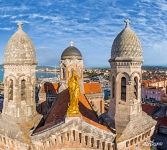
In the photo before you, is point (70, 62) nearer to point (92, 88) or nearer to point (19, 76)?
point (19, 76)

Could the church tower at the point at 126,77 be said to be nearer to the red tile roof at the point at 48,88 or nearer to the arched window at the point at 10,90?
the arched window at the point at 10,90

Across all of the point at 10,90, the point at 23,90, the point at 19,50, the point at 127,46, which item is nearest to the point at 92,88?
the point at 23,90

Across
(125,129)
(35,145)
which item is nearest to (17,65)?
(35,145)

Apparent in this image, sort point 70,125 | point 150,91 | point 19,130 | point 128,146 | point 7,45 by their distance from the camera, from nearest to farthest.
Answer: point 70,125 < point 128,146 < point 19,130 < point 7,45 < point 150,91

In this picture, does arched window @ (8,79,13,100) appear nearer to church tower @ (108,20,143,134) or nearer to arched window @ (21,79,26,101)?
arched window @ (21,79,26,101)

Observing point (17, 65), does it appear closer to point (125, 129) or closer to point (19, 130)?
point (19, 130)

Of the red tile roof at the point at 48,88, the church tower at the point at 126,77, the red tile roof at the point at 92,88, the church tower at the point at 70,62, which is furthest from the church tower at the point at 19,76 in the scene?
the red tile roof at the point at 92,88
